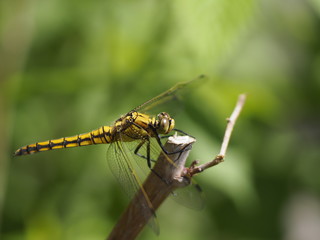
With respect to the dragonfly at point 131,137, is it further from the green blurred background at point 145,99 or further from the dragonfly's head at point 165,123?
the green blurred background at point 145,99

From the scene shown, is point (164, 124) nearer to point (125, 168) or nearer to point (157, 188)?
point (125, 168)

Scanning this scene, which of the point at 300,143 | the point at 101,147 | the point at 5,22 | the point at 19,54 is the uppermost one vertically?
the point at 5,22

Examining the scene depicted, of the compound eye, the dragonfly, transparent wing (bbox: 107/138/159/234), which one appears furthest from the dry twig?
the compound eye

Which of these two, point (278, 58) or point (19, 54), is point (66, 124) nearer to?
point (19, 54)

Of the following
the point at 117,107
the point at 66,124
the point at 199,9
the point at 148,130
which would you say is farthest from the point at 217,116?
the point at 66,124

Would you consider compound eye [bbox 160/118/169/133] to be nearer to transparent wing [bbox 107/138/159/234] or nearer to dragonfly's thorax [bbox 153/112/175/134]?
dragonfly's thorax [bbox 153/112/175/134]

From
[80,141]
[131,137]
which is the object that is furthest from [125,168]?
[80,141]
